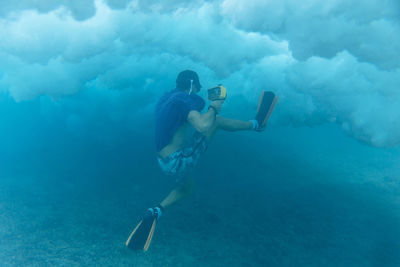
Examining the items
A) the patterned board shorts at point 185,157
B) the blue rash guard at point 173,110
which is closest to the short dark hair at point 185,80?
the blue rash guard at point 173,110

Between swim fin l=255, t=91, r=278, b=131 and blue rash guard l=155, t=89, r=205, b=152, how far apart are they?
4.15 feet

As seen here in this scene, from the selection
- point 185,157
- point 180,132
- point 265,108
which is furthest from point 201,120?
point 265,108

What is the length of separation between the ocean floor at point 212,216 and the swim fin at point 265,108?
2.38 metres

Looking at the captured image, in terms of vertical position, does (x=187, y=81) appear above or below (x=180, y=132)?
above

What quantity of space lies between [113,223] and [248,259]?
2994 millimetres

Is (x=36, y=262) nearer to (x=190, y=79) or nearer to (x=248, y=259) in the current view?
(x=248, y=259)

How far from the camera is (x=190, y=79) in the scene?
3.71 meters

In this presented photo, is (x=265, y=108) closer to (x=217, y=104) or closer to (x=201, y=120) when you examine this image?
(x=217, y=104)

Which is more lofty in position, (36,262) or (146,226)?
(146,226)

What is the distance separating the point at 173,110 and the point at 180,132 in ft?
1.60

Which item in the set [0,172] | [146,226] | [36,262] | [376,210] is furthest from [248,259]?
[0,172]

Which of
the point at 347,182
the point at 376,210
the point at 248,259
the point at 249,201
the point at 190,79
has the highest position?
the point at 347,182

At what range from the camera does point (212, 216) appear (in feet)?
18.6

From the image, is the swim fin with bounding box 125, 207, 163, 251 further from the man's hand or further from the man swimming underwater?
the man's hand
